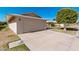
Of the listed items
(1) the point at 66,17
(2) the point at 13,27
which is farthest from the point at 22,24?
(1) the point at 66,17

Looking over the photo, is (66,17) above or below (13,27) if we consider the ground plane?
above

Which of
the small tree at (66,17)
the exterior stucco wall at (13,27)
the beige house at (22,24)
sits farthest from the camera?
the exterior stucco wall at (13,27)

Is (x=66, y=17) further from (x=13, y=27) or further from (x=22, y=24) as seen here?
(x=13, y=27)

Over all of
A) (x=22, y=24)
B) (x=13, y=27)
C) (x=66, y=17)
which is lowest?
(x=13, y=27)

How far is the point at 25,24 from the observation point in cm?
1177

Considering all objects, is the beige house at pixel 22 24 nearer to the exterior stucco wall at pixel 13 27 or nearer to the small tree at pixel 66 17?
the exterior stucco wall at pixel 13 27

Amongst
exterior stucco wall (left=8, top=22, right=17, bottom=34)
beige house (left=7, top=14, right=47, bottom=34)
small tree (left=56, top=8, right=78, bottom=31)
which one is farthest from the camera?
exterior stucco wall (left=8, top=22, right=17, bottom=34)

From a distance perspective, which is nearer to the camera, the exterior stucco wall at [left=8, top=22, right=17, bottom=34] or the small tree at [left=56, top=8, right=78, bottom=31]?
the small tree at [left=56, top=8, right=78, bottom=31]

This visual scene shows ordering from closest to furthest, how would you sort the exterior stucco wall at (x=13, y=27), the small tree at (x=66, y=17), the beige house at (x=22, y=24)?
the small tree at (x=66, y=17) < the beige house at (x=22, y=24) < the exterior stucco wall at (x=13, y=27)

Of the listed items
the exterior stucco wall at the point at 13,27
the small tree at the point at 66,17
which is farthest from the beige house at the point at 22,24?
the small tree at the point at 66,17

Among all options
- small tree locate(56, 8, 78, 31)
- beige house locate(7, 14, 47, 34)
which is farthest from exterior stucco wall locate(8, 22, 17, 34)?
small tree locate(56, 8, 78, 31)

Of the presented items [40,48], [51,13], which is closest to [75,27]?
[51,13]

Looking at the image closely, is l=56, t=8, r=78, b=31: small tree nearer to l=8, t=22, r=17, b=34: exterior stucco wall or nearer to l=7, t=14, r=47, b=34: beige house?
A: l=7, t=14, r=47, b=34: beige house
